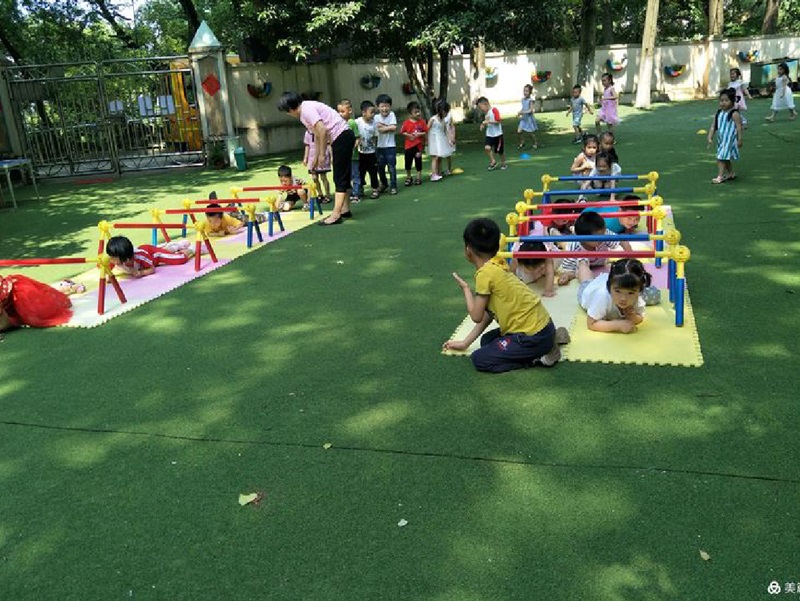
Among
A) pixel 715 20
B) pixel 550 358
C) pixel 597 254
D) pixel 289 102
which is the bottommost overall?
pixel 550 358

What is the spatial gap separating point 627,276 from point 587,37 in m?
17.4

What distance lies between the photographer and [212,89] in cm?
1636

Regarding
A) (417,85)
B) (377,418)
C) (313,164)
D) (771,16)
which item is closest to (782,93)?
(417,85)

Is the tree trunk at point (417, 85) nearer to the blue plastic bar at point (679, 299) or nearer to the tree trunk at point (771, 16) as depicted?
the blue plastic bar at point (679, 299)

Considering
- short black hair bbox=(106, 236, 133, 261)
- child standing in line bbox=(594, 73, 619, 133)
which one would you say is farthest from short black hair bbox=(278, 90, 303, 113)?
child standing in line bbox=(594, 73, 619, 133)

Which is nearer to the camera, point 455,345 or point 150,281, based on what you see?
point 455,345

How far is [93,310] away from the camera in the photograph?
6.29 meters

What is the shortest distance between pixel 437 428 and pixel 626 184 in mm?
7603

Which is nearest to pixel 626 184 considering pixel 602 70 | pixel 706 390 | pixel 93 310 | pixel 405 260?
pixel 405 260

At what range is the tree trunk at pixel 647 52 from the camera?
21062mm

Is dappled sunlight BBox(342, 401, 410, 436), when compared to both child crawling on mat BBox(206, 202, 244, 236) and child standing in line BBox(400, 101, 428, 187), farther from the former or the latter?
child standing in line BBox(400, 101, 428, 187)

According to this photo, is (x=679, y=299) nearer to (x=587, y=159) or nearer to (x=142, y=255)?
(x=587, y=159)

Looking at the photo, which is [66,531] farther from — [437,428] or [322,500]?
[437,428]

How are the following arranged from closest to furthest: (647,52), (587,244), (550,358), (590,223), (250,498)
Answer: (250,498)
(550,358)
(590,223)
(587,244)
(647,52)
